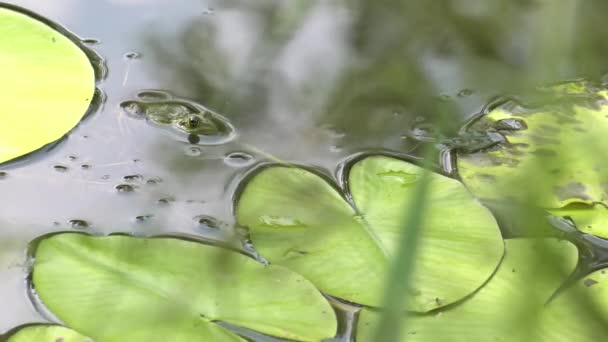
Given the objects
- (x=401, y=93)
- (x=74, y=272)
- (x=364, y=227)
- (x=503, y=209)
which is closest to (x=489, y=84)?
(x=401, y=93)

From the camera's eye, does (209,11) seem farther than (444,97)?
Yes

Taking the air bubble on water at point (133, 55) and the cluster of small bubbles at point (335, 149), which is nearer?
the cluster of small bubbles at point (335, 149)

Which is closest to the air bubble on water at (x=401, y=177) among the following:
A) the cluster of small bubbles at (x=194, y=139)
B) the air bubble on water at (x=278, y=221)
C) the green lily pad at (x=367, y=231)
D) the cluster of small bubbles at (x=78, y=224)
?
the green lily pad at (x=367, y=231)

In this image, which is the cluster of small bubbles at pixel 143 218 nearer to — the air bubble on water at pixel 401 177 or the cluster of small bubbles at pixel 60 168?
the cluster of small bubbles at pixel 60 168

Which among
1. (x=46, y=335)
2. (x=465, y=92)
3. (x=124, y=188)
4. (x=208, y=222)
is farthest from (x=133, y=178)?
(x=465, y=92)

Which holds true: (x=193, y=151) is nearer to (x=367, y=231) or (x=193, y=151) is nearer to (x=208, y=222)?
(x=208, y=222)

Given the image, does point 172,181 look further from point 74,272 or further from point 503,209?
point 503,209
